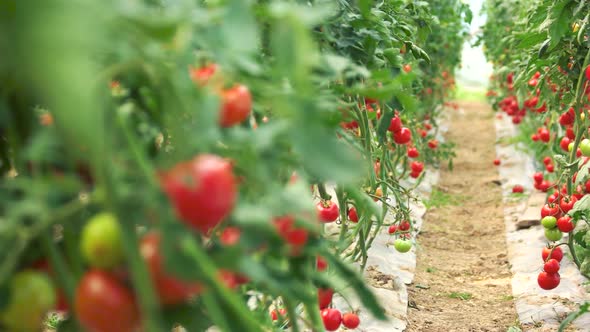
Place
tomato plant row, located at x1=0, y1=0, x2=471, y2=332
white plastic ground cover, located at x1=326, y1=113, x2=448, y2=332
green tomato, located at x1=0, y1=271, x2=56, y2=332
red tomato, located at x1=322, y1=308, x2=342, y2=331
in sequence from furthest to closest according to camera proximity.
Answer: white plastic ground cover, located at x1=326, y1=113, x2=448, y2=332 → red tomato, located at x1=322, y1=308, x2=342, y2=331 → green tomato, located at x1=0, y1=271, x2=56, y2=332 → tomato plant row, located at x1=0, y1=0, x2=471, y2=332

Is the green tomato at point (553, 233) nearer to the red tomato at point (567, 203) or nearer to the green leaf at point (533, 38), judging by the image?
the red tomato at point (567, 203)

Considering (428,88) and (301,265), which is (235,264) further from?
(428,88)

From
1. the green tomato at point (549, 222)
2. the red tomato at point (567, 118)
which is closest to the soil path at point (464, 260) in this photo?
the green tomato at point (549, 222)

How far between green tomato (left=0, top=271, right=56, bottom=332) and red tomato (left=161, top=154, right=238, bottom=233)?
17cm

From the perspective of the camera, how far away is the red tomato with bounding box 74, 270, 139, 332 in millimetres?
562

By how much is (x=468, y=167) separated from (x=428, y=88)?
2.97 ft

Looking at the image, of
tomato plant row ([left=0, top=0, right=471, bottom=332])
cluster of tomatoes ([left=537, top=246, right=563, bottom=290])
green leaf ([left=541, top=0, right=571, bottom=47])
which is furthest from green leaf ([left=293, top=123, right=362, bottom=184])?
cluster of tomatoes ([left=537, top=246, right=563, bottom=290])

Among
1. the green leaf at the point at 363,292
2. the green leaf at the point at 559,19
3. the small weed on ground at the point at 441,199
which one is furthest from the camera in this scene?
the small weed on ground at the point at 441,199

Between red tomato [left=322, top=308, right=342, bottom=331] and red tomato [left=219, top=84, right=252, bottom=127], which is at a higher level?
red tomato [left=322, top=308, right=342, bottom=331]

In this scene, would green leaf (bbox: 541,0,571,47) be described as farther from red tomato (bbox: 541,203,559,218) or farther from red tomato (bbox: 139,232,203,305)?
red tomato (bbox: 139,232,203,305)

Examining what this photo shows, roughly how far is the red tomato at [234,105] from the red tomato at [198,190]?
0.29 ft

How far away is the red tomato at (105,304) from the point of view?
562 millimetres

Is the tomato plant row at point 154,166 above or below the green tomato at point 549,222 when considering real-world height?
below

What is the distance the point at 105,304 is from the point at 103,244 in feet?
0.16
